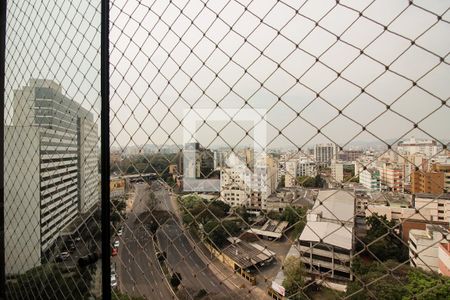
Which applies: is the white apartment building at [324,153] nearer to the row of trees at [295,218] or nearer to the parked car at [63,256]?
the row of trees at [295,218]

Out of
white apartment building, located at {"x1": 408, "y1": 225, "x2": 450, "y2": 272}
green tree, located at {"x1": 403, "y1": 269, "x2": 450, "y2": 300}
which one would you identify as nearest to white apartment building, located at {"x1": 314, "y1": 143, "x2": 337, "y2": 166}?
white apartment building, located at {"x1": 408, "y1": 225, "x2": 450, "y2": 272}

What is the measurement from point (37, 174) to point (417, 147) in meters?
1.27

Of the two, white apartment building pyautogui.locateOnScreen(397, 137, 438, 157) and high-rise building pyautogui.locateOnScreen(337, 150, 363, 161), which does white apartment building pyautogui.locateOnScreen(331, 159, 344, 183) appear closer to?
high-rise building pyautogui.locateOnScreen(337, 150, 363, 161)

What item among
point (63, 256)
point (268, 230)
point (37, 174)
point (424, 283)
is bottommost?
point (424, 283)

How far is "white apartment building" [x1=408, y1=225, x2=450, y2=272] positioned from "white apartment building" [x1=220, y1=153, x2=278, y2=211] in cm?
41

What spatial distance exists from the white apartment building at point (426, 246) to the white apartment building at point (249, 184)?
0.41 meters

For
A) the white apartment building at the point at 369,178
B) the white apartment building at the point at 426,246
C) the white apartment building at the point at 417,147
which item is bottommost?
the white apartment building at the point at 426,246

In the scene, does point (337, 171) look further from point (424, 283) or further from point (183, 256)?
point (424, 283)

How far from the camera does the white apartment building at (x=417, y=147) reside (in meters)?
0.56

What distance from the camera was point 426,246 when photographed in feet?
1.96

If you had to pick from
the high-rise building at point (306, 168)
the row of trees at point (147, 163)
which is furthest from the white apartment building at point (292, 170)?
the row of trees at point (147, 163)

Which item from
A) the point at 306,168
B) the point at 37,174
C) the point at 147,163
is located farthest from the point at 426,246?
the point at 37,174

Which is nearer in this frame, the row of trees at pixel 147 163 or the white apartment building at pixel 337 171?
the white apartment building at pixel 337 171

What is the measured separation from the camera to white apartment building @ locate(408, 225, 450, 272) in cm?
57
